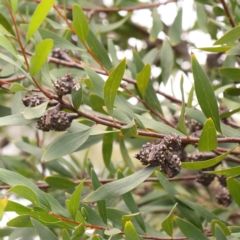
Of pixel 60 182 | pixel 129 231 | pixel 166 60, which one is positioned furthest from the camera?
pixel 166 60

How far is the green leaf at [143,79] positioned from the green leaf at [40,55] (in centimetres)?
17

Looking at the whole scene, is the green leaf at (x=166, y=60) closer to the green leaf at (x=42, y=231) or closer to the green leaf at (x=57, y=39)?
the green leaf at (x=57, y=39)

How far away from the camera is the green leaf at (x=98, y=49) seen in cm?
73

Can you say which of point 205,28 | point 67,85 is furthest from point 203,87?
point 205,28

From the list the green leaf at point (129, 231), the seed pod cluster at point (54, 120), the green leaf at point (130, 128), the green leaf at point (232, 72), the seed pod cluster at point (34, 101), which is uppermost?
the seed pod cluster at point (34, 101)

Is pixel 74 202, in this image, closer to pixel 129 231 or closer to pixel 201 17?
pixel 129 231

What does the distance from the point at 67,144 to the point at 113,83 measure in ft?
0.36

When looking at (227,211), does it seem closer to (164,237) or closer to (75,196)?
(164,237)

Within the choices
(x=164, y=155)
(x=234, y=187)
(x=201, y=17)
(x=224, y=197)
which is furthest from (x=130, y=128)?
(x=201, y=17)

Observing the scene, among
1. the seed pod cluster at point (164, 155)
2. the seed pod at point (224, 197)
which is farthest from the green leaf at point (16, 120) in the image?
the seed pod at point (224, 197)

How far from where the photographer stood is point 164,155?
53cm

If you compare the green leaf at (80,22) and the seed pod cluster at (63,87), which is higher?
the green leaf at (80,22)

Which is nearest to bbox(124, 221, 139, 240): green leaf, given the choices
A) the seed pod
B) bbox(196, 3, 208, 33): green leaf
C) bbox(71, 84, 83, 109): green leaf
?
bbox(71, 84, 83, 109): green leaf

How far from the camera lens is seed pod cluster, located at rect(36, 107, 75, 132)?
0.54 metres
